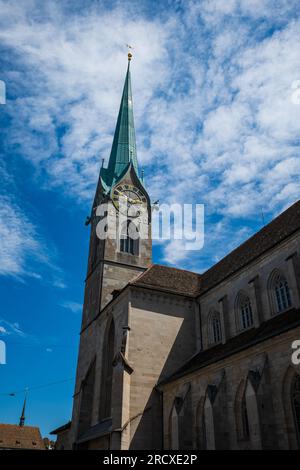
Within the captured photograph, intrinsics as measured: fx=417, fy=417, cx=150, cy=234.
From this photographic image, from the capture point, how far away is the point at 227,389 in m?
16.4

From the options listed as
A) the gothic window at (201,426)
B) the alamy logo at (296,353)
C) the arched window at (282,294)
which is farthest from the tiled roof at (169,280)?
the alamy logo at (296,353)

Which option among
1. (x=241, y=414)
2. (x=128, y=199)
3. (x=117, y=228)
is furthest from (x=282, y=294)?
(x=128, y=199)

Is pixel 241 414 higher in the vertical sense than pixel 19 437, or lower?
lower

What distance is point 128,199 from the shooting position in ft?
113

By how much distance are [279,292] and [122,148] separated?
24481mm

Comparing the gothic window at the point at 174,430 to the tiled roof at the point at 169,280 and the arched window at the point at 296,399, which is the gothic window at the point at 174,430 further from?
the tiled roof at the point at 169,280

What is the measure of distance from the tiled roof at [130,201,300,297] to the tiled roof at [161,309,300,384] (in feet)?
11.5

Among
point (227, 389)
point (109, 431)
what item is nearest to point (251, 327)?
point (227, 389)

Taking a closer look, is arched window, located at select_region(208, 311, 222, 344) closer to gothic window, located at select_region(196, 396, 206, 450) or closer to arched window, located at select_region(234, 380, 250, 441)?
gothic window, located at select_region(196, 396, 206, 450)

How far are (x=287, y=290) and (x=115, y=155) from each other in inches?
959

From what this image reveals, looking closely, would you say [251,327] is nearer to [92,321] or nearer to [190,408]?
[190,408]

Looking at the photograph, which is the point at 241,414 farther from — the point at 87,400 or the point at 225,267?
the point at 87,400

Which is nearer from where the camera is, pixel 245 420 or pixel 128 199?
pixel 245 420

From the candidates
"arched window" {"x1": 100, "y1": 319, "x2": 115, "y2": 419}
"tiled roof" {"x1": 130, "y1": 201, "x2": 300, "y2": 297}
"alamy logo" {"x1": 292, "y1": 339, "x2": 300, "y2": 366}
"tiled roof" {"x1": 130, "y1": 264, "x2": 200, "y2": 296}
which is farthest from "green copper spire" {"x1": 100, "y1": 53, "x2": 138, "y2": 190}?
"alamy logo" {"x1": 292, "y1": 339, "x2": 300, "y2": 366}
